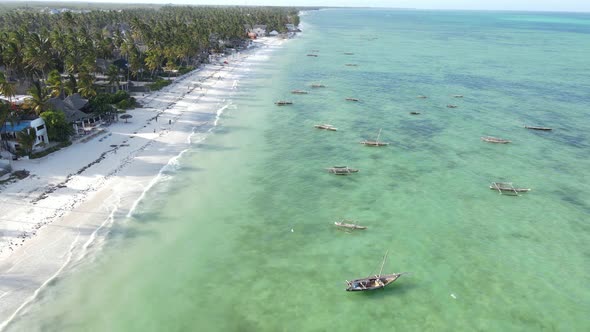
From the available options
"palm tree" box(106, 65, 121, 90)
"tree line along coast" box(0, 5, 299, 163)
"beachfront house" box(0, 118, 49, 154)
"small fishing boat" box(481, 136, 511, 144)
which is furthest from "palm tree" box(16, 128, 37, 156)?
"small fishing boat" box(481, 136, 511, 144)

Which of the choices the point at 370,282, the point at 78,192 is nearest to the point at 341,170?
the point at 370,282

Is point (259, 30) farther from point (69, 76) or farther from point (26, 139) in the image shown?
point (26, 139)

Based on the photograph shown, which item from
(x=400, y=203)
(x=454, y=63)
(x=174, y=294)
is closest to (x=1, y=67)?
(x=174, y=294)

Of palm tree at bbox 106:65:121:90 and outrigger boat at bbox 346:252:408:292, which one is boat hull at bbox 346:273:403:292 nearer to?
outrigger boat at bbox 346:252:408:292

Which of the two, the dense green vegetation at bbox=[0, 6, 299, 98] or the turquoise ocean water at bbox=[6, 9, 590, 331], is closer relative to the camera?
the turquoise ocean water at bbox=[6, 9, 590, 331]

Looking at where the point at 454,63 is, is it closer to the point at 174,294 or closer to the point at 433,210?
the point at 433,210

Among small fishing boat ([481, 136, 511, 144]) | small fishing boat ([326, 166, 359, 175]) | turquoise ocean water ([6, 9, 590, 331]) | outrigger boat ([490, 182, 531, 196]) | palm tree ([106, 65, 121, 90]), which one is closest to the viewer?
turquoise ocean water ([6, 9, 590, 331])
